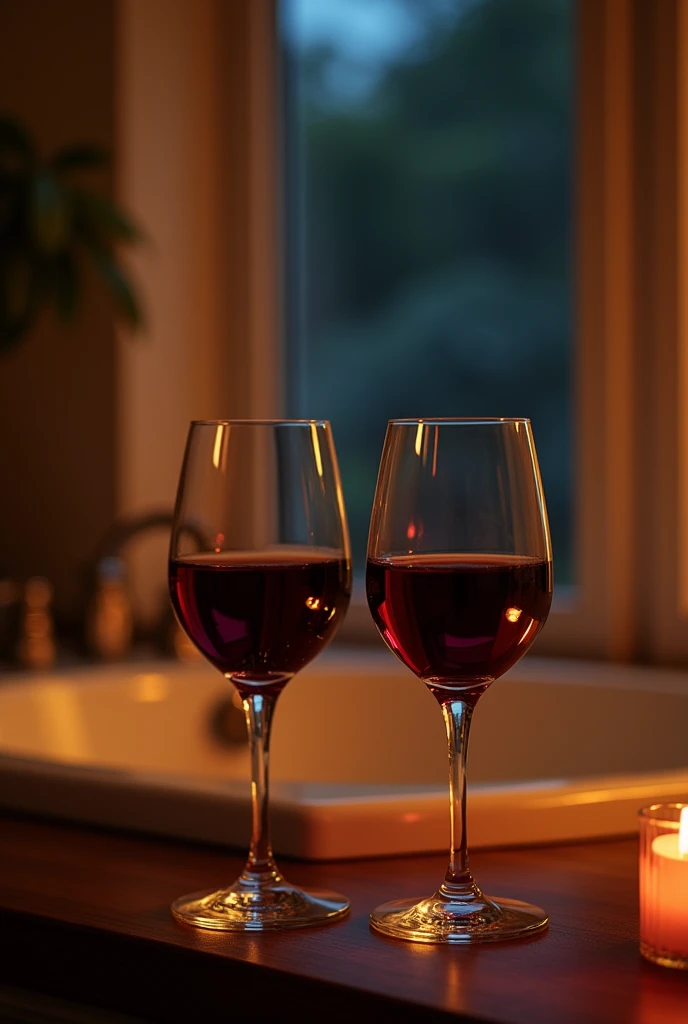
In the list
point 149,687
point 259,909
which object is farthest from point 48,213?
point 259,909

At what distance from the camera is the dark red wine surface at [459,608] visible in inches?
28.8

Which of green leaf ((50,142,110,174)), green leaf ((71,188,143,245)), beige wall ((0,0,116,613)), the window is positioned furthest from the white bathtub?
green leaf ((50,142,110,174))

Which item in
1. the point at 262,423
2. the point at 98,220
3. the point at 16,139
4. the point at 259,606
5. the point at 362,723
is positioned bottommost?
the point at 362,723

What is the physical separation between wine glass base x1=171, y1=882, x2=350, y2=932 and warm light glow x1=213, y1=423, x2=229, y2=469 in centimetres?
25

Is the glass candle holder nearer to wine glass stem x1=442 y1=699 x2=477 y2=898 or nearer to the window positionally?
wine glass stem x1=442 y1=699 x2=477 y2=898

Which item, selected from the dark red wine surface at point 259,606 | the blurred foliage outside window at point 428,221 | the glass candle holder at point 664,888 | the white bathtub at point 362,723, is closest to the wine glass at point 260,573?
the dark red wine surface at point 259,606

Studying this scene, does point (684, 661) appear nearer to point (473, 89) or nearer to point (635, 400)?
point (635, 400)

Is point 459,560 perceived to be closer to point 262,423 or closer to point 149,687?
point 262,423

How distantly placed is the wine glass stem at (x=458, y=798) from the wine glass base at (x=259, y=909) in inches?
3.5

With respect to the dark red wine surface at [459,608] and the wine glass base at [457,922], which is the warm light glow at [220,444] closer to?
the dark red wine surface at [459,608]

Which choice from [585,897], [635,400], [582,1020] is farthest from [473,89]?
[582,1020]

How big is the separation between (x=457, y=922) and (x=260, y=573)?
22 cm

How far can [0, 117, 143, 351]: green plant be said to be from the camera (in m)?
2.11

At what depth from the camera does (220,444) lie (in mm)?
821
